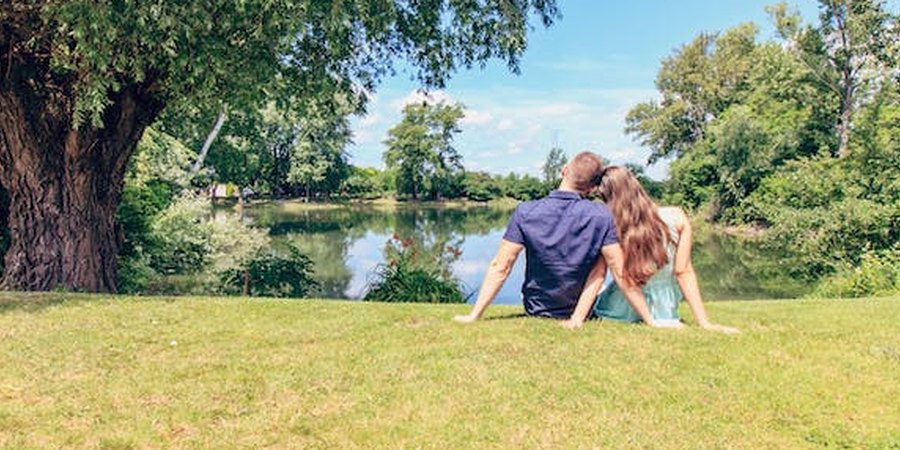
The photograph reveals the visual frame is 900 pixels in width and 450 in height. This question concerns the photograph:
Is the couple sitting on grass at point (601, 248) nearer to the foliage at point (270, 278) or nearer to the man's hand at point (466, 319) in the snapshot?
the man's hand at point (466, 319)

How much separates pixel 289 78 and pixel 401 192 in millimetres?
63047

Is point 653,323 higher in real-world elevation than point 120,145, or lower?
lower

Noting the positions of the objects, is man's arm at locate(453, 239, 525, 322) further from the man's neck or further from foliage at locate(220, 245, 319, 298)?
foliage at locate(220, 245, 319, 298)

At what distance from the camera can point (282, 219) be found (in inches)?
1762

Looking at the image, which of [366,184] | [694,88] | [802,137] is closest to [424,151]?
[366,184]

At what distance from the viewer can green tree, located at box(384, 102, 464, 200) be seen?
7000 centimetres

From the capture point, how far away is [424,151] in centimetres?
6931

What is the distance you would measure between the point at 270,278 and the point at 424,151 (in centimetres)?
5656

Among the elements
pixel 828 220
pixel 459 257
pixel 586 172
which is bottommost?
pixel 459 257

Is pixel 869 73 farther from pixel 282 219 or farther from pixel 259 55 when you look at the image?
pixel 282 219

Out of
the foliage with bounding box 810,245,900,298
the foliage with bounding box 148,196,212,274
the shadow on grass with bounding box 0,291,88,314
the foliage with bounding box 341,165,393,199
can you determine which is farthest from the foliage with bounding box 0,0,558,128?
the foliage with bounding box 341,165,393,199

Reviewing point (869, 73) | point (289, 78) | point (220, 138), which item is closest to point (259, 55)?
point (289, 78)

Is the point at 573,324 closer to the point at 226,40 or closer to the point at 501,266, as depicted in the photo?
the point at 501,266

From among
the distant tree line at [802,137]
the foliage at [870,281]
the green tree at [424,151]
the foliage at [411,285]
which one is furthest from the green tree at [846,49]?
the green tree at [424,151]
